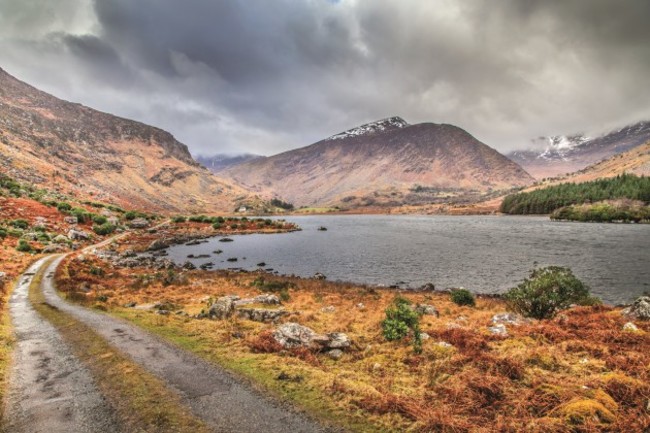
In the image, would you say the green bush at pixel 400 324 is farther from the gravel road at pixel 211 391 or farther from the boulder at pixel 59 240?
the boulder at pixel 59 240

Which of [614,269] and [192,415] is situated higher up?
[192,415]

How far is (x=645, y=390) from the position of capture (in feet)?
29.7

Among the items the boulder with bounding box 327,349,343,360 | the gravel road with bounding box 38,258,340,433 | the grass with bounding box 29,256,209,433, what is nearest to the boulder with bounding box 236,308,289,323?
the gravel road with bounding box 38,258,340,433

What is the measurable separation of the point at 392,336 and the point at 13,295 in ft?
101

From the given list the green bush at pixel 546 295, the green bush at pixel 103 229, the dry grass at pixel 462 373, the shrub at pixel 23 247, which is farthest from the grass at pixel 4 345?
the green bush at pixel 103 229

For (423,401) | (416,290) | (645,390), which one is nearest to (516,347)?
(645,390)

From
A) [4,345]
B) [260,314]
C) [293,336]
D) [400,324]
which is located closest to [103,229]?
[4,345]

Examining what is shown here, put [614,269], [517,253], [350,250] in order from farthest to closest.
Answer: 1. [350,250]
2. [517,253]
3. [614,269]

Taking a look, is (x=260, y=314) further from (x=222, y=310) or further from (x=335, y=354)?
(x=335, y=354)

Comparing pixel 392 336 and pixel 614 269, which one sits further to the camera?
pixel 614 269

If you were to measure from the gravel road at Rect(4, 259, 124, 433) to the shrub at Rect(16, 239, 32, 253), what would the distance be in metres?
40.8

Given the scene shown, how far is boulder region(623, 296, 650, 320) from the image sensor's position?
17.2m

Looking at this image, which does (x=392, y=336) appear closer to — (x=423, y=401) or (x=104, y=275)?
(x=423, y=401)

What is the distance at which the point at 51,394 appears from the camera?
419 inches
